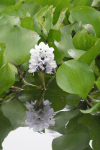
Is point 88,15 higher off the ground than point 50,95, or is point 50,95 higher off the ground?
point 88,15

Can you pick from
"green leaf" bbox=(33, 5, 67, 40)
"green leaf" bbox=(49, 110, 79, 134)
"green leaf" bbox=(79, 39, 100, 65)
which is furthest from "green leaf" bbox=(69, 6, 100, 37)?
"green leaf" bbox=(49, 110, 79, 134)

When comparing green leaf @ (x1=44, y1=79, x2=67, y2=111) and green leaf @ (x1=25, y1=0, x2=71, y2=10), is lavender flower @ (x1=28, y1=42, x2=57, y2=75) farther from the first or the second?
green leaf @ (x1=25, y1=0, x2=71, y2=10)

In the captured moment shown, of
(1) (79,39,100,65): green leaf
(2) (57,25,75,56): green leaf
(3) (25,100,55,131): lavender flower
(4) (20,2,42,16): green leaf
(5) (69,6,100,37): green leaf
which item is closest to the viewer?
(3) (25,100,55,131): lavender flower

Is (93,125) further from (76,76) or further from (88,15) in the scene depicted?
(88,15)

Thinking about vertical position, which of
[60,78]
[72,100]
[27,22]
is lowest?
[72,100]

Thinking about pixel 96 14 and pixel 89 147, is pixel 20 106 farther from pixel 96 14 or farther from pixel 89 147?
pixel 96 14

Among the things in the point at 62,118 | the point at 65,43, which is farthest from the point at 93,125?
the point at 65,43

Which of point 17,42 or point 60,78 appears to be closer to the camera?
point 60,78

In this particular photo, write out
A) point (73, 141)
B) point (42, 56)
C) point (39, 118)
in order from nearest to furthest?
point (73, 141)
point (39, 118)
point (42, 56)

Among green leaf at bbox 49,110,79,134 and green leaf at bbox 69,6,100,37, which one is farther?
green leaf at bbox 69,6,100,37
